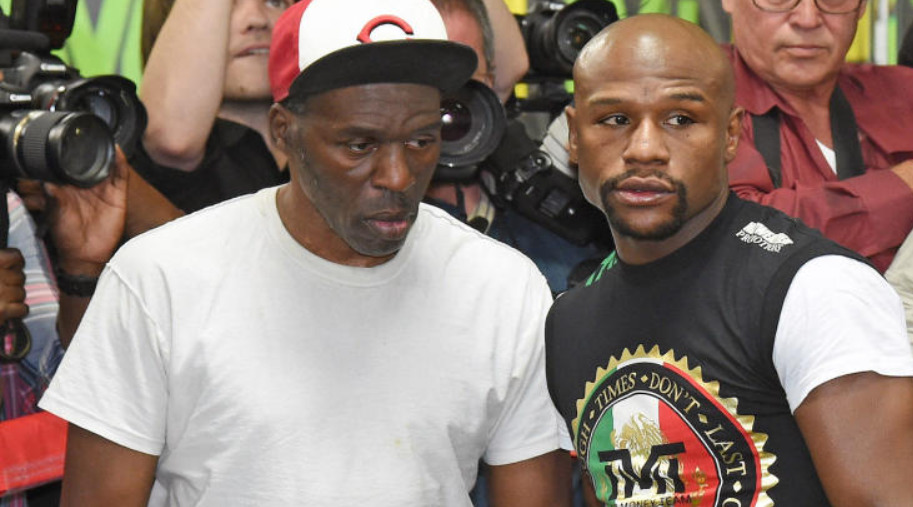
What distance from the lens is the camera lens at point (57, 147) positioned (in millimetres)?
2088

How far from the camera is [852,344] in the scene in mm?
1422

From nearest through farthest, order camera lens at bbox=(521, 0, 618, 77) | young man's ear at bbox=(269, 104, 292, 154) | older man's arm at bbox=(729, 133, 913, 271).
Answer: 1. young man's ear at bbox=(269, 104, 292, 154)
2. older man's arm at bbox=(729, 133, 913, 271)
3. camera lens at bbox=(521, 0, 618, 77)

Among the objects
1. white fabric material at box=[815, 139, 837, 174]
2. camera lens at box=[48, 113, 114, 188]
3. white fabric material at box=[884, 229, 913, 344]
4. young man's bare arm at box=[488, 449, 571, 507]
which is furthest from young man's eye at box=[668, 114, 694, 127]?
camera lens at box=[48, 113, 114, 188]

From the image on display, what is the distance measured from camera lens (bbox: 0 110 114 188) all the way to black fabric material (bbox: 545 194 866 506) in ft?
2.87

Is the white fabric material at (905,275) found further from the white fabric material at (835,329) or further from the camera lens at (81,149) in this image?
the camera lens at (81,149)

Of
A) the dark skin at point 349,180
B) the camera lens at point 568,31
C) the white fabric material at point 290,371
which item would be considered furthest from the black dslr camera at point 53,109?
the camera lens at point 568,31

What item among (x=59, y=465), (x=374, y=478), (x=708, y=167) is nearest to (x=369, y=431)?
(x=374, y=478)

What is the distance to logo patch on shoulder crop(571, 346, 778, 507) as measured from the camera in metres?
1.53

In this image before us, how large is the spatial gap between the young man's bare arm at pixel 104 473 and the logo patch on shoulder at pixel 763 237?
0.83 metres

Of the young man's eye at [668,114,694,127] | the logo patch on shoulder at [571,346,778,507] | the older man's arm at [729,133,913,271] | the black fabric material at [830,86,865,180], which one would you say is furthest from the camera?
the black fabric material at [830,86,865,180]

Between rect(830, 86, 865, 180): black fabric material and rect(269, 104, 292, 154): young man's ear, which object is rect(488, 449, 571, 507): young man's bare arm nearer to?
rect(269, 104, 292, 154): young man's ear

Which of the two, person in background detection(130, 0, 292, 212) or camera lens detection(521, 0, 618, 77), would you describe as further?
camera lens detection(521, 0, 618, 77)

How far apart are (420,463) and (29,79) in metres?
1.11

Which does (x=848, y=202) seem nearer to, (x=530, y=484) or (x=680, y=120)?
(x=680, y=120)
